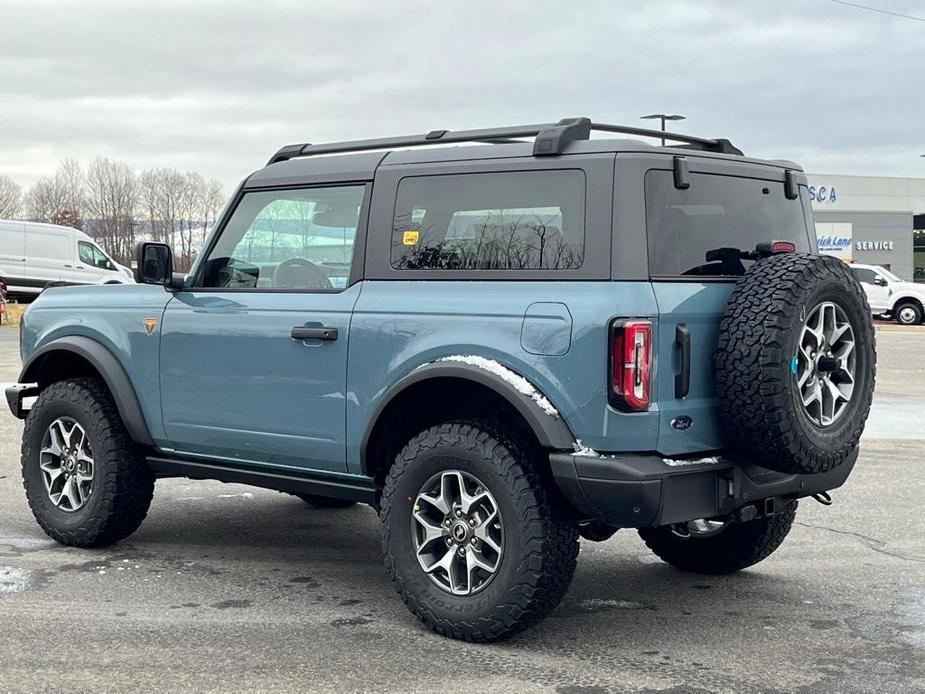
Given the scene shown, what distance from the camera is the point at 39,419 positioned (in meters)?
6.43

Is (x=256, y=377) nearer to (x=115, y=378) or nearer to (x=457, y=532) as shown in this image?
(x=115, y=378)

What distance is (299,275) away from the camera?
5496 millimetres

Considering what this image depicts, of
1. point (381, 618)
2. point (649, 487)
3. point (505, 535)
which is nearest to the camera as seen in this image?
point (649, 487)

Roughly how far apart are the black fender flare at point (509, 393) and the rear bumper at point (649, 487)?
74 mm

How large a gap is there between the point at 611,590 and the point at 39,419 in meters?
3.11

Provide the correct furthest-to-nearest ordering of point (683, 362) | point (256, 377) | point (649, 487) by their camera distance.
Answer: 1. point (256, 377)
2. point (683, 362)
3. point (649, 487)

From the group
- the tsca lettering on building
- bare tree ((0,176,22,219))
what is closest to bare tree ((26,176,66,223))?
bare tree ((0,176,22,219))

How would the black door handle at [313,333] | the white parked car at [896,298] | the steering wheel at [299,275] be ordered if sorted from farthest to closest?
the white parked car at [896,298] < the steering wheel at [299,275] < the black door handle at [313,333]

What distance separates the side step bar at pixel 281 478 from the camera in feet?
17.2

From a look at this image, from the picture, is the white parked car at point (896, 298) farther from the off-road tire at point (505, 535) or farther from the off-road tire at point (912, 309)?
the off-road tire at point (505, 535)

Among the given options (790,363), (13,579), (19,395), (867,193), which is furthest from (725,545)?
(867,193)

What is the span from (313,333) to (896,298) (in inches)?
1147

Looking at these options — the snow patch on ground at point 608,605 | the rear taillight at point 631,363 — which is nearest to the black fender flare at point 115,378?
the snow patch on ground at point 608,605

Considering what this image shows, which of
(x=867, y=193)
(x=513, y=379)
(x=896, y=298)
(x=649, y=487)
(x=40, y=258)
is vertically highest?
(x=867, y=193)
